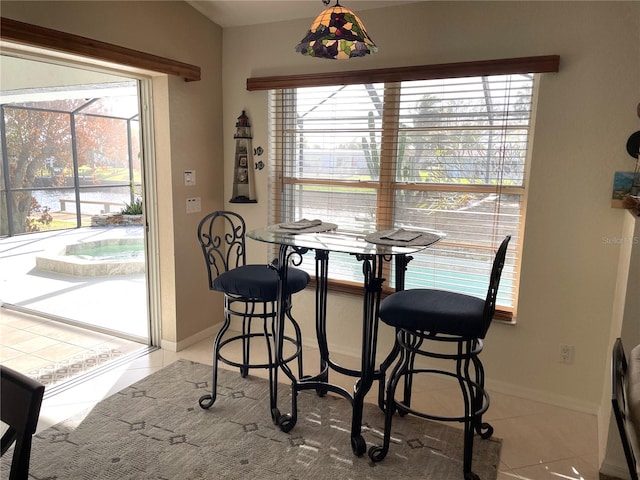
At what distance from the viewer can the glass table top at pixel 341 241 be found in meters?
2.02

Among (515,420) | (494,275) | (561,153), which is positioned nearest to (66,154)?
(494,275)

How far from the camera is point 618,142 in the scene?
2461 millimetres

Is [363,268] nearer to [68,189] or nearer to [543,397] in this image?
[543,397]

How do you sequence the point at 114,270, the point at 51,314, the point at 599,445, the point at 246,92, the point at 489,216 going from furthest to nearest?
the point at 114,270 < the point at 51,314 < the point at 246,92 < the point at 489,216 < the point at 599,445

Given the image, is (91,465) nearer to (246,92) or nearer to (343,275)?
(343,275)

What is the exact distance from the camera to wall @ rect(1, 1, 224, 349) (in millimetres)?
2932

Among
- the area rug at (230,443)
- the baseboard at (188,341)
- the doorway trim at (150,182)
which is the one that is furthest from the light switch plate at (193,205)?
the area rug at (230,443)

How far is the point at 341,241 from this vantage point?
7.36 feet

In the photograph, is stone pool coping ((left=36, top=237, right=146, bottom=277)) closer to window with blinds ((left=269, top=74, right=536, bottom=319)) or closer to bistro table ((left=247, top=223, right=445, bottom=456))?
window with blinds ((left=269, top=74, right=536, bottom=319))

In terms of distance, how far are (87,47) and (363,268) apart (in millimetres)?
1910

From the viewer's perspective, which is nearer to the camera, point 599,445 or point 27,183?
point 599,445

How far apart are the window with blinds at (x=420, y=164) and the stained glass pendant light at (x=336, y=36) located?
3.22 feet

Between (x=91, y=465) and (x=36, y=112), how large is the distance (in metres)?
2.60

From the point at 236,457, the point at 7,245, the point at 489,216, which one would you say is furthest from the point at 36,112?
the point at 489,216
